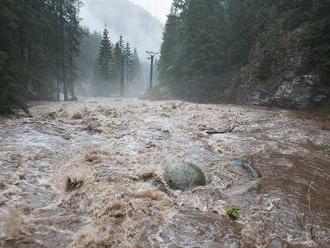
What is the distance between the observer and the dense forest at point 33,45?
18453mm

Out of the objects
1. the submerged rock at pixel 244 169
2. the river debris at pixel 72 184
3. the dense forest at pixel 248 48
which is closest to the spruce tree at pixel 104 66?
the dense forest at pixel 248 48

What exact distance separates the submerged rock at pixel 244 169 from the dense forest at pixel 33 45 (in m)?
11.4

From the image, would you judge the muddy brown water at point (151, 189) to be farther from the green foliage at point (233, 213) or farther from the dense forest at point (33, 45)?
the dense forest at point (33, 45)

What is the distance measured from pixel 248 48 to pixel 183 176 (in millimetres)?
26343

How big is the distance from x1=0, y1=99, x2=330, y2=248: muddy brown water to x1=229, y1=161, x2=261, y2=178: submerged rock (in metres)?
0.17

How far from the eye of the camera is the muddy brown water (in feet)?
21.5

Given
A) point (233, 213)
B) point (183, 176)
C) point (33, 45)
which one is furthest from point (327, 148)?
point (33, 45)

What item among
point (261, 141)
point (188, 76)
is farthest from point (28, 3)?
point (261, 141)

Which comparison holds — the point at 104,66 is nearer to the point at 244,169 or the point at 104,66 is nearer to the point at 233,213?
the point at 244,169

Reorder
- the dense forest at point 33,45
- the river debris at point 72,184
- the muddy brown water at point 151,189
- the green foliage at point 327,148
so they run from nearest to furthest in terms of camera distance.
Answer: the muddy brown water at point 151,189
the river debris at point 72,184
the green foliage at point 327,148
the dense forest at point 33,45

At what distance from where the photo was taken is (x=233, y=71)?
34344 mm

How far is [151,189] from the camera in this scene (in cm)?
855

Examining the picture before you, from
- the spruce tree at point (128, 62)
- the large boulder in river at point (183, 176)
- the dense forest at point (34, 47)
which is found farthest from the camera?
the spruce tree at point (128, 62)

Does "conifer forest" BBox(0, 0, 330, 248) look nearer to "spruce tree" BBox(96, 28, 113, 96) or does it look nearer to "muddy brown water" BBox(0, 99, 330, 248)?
"muddy brown water" BBox(0, 99, 330, 248)
